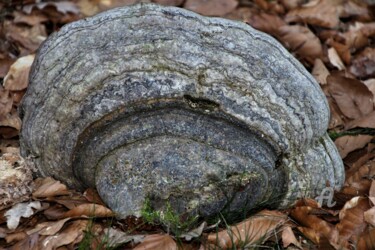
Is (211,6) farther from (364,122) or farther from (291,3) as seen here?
(364,122)

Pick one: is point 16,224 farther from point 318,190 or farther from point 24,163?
point 318,190

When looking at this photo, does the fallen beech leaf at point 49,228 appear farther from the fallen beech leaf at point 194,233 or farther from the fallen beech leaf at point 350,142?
the fallen beech leaf at point 350,142

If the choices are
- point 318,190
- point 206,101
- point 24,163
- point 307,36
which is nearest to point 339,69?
point 307,36

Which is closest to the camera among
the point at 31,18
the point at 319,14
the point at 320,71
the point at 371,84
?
the point at 371,84

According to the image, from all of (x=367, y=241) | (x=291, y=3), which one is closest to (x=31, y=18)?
(x=291, y=3)

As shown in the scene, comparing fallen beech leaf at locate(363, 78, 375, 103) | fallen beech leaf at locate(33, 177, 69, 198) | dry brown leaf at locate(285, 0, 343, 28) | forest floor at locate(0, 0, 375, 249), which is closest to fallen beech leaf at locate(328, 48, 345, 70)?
forest floor at locate(0, 0, 375, 249)

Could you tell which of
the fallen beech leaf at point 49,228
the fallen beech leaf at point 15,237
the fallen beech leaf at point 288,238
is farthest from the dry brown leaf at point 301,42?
the fallen beech leaf at point 15,237
